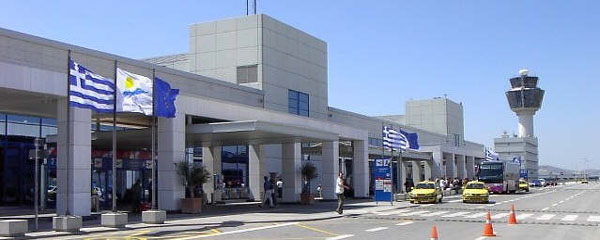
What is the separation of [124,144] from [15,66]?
1568 cm

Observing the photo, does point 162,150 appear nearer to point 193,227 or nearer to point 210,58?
point 193,227

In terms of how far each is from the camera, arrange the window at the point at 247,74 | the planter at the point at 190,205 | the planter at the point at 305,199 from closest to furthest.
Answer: the planter at the point at 190,205 → the planter at the point at 305,199 → the window at the point at 247,74

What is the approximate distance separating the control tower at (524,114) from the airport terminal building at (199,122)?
382ft

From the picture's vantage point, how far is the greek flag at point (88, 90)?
68.2 feet

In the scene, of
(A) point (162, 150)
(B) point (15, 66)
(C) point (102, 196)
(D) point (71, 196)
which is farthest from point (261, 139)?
(B) point (15, 66)

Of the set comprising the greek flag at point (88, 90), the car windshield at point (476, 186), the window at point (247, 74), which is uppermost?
the window at point (247, 74)

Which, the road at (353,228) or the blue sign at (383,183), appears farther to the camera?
the blue sign at (383,183)

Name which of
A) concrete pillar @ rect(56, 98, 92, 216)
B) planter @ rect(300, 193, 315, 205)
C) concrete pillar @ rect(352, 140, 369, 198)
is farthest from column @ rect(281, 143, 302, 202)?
concrete pillar @ rect(56, 98, 92, 216)

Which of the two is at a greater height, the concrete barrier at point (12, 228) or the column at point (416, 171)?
the column at point (416, 171)

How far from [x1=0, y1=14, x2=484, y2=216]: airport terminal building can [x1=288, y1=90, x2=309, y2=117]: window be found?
9 centimetres

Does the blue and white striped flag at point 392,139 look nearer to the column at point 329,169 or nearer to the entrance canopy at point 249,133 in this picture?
the column at point 329,169

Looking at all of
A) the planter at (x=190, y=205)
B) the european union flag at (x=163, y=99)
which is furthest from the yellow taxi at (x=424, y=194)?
the european union flag at (x=163, y=99)

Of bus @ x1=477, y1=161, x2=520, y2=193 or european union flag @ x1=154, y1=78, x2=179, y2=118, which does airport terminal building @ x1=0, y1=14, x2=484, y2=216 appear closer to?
european union flag @ x1=154, y1=78, x2=179, y2=118

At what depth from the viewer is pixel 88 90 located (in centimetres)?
2130
